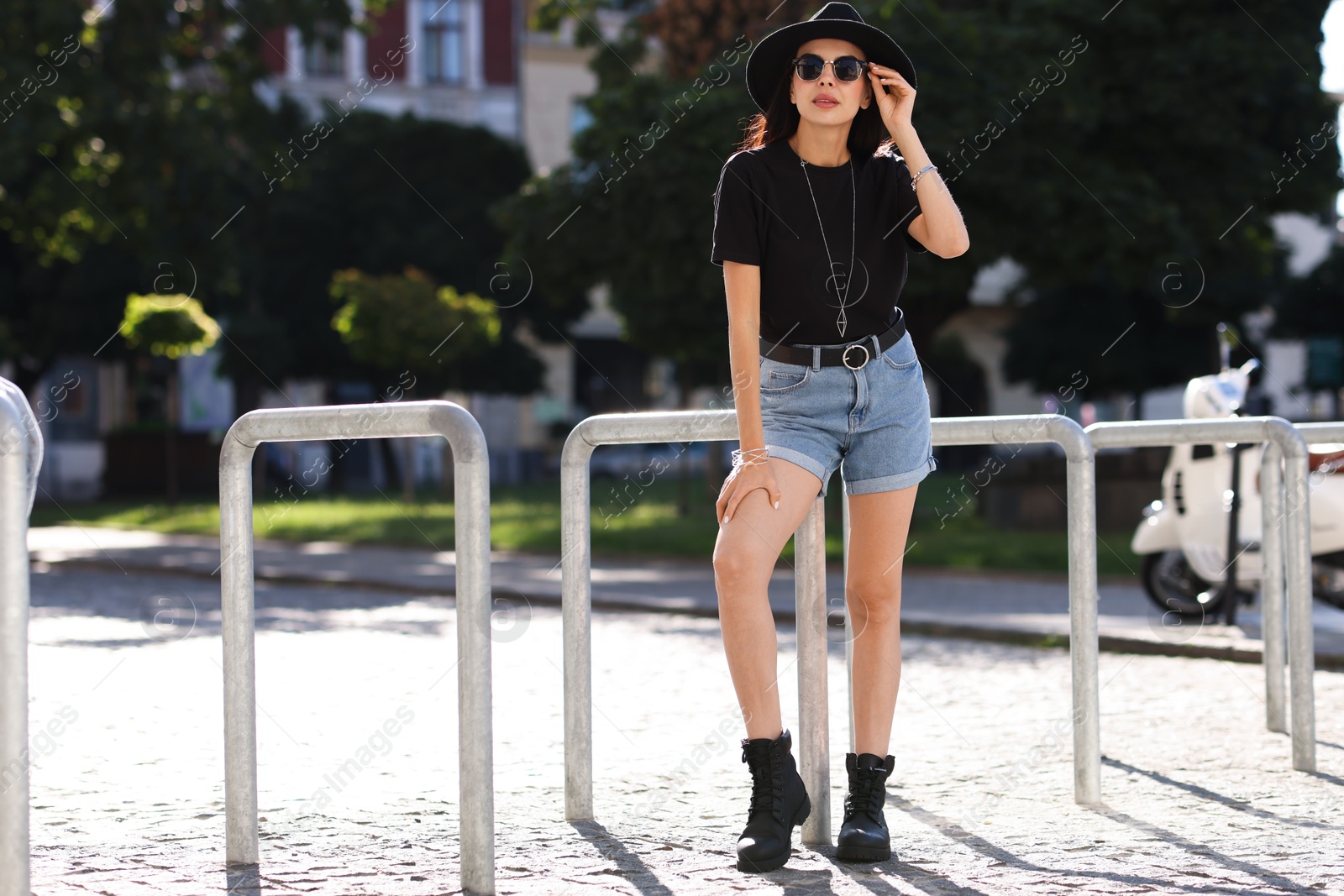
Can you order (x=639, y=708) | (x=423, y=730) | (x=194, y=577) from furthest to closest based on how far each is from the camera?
(x=194, y=577), (x=639, y=708), (x=423, y=730)

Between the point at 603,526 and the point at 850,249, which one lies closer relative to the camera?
the point at 850,249

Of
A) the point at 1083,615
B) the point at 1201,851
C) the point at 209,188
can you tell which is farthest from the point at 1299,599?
the point at 209,188

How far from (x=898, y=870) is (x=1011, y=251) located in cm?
1265

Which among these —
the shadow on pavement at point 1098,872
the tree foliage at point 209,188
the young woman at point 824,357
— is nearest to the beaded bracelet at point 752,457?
the young woman at point 824,357

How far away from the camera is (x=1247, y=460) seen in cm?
872

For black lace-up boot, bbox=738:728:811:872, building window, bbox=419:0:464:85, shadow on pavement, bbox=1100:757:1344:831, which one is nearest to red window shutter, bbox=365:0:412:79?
building window, bbox=419:0:464:85

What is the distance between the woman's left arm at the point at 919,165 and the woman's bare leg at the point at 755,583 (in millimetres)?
598

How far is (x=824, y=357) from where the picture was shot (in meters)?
3.58

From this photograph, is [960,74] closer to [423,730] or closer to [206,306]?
[423,730]

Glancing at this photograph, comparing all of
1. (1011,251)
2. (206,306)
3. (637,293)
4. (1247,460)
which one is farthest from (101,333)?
(1247,460)

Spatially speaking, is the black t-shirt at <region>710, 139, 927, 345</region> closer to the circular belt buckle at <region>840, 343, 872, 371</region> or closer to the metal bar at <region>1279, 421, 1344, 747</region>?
the circular belt buckle at <region>840, 343, 872, 371</region>

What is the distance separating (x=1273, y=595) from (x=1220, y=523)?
357 centimetres

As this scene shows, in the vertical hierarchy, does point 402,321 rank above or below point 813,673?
above

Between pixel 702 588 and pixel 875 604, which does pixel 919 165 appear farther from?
pixel 702 588
